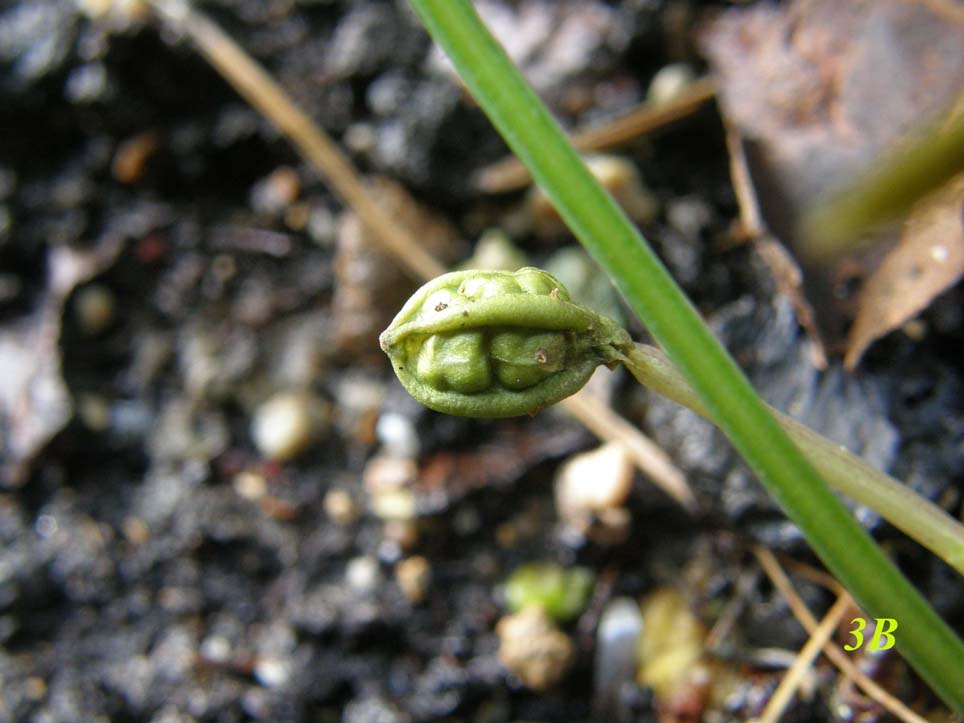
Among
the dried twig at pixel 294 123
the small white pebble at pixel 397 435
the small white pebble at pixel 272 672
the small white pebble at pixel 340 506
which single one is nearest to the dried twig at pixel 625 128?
the dried twig at pixel 294 123

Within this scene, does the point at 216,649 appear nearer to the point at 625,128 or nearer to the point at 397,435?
the point at 397,435

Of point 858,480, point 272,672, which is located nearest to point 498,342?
point 858,480

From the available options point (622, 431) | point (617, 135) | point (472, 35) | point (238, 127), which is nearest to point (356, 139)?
point (238, 127)

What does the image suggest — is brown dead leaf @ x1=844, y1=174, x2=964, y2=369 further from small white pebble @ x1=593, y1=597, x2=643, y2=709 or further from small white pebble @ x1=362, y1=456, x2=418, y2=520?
small white pebble @ x1=362, y1=456, x2=418, y2=520

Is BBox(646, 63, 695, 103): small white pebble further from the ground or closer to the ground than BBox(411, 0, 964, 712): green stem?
further from the ground

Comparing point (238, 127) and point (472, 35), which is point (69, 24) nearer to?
point (238, 127)

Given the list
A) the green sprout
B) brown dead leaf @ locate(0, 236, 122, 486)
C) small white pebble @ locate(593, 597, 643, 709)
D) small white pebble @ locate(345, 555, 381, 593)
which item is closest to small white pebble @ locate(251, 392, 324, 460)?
small white pebble @ locate(345, 555, 381, 593)
